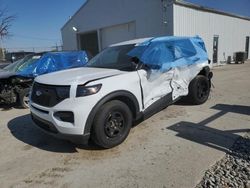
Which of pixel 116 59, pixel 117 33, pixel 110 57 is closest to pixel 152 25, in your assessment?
pixel 117 33

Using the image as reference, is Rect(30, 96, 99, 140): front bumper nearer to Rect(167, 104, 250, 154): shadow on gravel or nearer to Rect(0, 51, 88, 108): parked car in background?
Rect(167, 104, 250, 154): shadow on gravel

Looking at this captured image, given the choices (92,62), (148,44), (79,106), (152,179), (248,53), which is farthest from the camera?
(248,53)

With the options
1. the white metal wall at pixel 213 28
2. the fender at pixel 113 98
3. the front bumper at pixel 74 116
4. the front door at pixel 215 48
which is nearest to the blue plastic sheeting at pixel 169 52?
the fender at pixel 113 98

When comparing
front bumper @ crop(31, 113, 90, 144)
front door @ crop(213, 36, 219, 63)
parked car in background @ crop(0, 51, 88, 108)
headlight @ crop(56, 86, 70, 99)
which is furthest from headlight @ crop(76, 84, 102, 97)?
front door @ crop(213, 36, 219, 63)

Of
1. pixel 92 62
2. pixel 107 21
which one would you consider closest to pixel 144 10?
pixel 107 21

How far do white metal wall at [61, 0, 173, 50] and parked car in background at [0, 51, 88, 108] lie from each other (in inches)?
268

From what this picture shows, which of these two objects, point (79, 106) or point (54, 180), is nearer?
point (54, 180)

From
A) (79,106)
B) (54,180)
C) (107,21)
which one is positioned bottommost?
(54,180)

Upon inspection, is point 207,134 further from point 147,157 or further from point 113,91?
point 113,91

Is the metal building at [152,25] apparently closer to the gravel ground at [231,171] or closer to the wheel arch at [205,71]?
the wheel arch at [205,71]

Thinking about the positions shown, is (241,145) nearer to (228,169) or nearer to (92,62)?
(228,169)

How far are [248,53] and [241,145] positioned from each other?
22805mm

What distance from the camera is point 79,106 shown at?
3498 mm

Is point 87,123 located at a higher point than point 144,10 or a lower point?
lower
